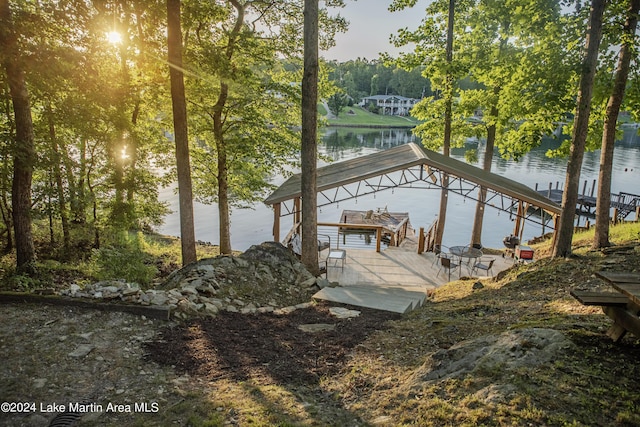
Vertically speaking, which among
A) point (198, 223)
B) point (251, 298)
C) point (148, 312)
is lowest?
point (198, 223)

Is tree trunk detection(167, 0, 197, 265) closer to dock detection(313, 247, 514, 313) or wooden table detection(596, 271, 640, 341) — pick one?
dock detection(313, 247, 514, 313)

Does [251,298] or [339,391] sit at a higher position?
[339,391]

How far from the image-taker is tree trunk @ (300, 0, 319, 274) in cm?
863

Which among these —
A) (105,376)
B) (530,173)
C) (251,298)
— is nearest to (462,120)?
(251,298)

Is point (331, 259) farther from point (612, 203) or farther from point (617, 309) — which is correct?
point (612, 203)

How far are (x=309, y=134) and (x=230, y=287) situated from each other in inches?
158

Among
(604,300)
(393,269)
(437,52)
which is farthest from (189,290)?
(437,52)

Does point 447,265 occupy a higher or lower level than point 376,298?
lower

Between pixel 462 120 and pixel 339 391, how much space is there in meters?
14.5

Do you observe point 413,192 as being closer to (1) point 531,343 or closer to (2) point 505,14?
(2) point 505,14

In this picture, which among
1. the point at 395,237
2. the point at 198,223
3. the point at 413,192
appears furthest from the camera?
the point at 413,192

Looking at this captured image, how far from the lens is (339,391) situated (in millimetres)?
4066

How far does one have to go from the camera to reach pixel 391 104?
105 m

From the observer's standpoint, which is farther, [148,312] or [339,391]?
[148,312]
